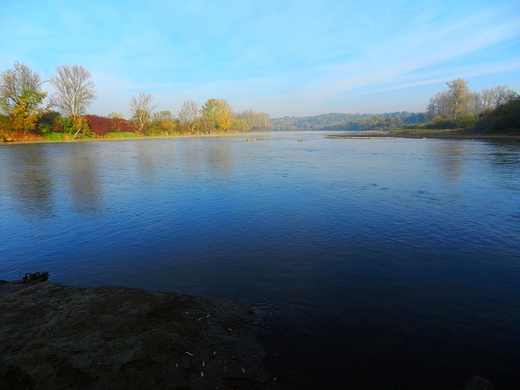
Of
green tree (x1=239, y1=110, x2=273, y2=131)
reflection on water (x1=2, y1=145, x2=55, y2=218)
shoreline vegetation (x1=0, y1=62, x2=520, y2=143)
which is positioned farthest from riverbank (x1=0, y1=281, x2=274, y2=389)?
green tree (x1=239, y1=110, x2=273, y2=131)

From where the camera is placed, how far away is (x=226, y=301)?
382cm

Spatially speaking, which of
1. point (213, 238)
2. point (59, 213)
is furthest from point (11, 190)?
point (213, 238)

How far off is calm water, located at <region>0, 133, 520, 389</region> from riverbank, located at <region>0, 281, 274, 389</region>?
1.20 feet

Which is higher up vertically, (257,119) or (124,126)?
(257,119)

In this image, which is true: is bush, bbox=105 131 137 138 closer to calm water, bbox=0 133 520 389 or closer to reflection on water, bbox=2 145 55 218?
reflection on water, bbox=2 145 55 218

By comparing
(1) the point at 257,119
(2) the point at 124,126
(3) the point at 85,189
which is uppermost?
(1) the point at 257,119

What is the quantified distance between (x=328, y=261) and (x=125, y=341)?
10.8ft

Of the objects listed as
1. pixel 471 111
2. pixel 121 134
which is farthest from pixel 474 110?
pixel 121 134

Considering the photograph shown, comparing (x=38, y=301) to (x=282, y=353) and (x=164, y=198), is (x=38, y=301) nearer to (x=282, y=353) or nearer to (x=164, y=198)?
(x=282, y=353)

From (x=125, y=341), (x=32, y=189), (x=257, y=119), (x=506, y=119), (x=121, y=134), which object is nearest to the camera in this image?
(x=125, y=341)

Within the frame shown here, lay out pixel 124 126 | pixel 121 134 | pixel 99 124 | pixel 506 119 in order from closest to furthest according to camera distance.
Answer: pixel 506 119, pixel 99 124, pixel 121 134, pixel 124 126

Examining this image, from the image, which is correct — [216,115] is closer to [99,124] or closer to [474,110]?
[99,124]

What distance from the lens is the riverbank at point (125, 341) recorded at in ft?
7.93

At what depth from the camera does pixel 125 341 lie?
9.29 ft
